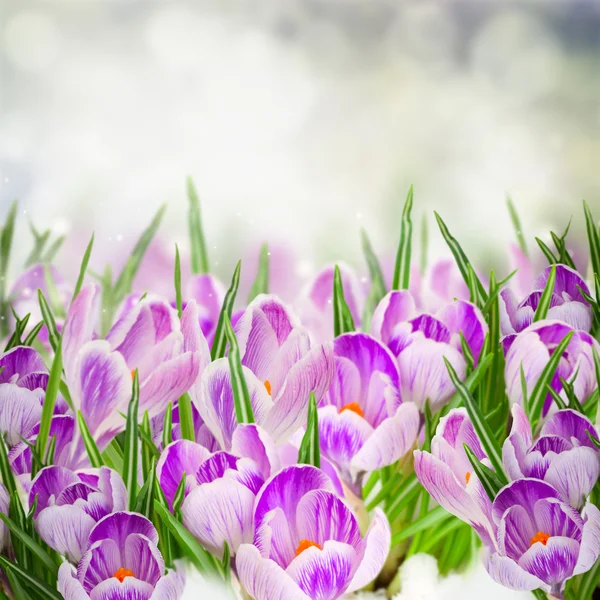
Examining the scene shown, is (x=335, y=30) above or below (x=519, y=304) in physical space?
above

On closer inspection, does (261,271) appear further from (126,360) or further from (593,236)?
(593,236)

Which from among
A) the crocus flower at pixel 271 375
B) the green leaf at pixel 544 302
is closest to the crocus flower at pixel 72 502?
the crocus flower at pixel 271 375

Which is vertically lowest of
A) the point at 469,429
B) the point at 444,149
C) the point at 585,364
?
the point at 469,429

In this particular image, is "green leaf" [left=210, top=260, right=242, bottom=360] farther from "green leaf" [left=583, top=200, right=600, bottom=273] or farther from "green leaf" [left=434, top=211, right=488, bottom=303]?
"green leaf" [left=583, top=200, right=600, bottom=273]

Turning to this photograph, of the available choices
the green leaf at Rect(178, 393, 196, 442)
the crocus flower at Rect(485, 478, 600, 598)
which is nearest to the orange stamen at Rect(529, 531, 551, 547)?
the crocus flower at Rect(485, 478, 600, 598)

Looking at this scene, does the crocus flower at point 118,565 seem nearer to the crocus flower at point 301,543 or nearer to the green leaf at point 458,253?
the crocus flower at point 301,543


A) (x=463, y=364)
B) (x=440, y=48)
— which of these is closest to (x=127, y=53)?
(x=440, y=48)

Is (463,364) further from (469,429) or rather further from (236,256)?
(236,256)
